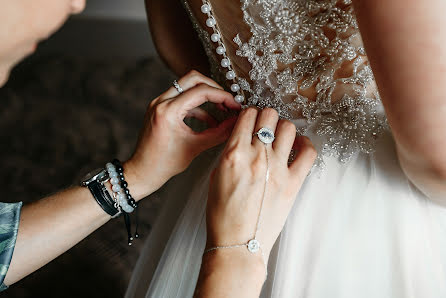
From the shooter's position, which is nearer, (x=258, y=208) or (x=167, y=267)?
(x=258, y=208)

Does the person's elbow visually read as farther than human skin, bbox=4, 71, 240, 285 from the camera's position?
No

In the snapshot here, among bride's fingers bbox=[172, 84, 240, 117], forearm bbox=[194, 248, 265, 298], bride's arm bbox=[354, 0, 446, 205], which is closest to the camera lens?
bride's arm bbox=[354, 0, 446, 205]

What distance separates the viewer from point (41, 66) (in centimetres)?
253

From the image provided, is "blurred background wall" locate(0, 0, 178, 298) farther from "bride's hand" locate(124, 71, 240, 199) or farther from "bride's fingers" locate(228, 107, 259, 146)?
"bride's fingers" locate(228, 107, 259, 146)

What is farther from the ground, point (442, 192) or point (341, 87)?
point (341, 87)

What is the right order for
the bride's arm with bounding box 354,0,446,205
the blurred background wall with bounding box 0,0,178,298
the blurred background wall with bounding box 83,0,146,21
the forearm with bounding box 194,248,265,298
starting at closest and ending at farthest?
the bride's arm with bounding box 354,0,446,205, the forearm with bounding box 194,248,265,298, the blurred background wall with bounding box 0,0,178,298, the blurred background wall with bounding box 83,0,146,21

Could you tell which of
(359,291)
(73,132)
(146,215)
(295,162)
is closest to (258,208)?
(295,162)

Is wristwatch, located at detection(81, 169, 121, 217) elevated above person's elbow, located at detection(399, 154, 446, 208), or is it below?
below

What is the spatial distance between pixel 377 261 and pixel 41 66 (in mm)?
2413

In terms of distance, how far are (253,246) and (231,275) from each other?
5cm

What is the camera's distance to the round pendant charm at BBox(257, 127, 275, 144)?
23.5 inches

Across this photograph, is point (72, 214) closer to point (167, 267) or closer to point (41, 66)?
point (167, 267)

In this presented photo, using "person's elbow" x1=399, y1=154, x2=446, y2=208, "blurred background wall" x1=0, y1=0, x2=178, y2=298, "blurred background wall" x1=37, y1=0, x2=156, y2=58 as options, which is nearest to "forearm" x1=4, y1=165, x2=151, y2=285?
"person's elbow" x1=399, y1=154, x2=446, y2=208

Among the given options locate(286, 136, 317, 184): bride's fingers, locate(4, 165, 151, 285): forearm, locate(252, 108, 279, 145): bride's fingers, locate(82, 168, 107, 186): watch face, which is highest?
locate(252, 108, 279, 145): bride's fingers
